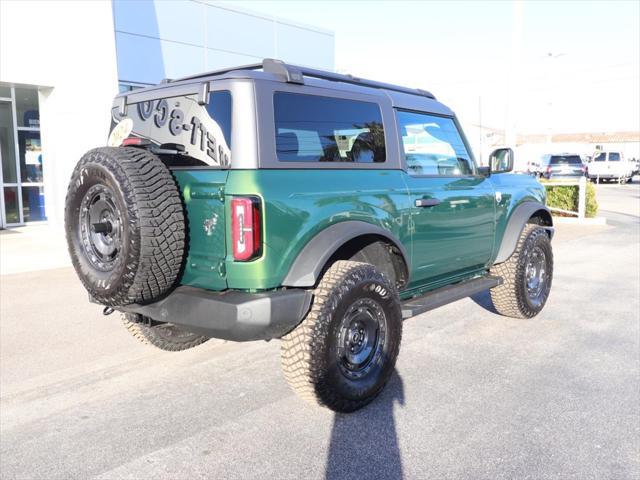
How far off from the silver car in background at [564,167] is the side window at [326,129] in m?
23.4

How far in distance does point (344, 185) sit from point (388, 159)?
65 centimetres

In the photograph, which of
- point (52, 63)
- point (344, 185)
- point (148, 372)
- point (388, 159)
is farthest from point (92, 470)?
point (52, 63)

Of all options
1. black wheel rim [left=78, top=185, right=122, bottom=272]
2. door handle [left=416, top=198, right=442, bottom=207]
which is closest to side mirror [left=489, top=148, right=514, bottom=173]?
door handle [left=416, top=198, right=442, bottom=207]

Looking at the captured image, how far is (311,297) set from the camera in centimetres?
349

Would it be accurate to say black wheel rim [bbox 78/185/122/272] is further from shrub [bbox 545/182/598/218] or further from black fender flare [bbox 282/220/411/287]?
shrub [bbox 545/182/598/218]

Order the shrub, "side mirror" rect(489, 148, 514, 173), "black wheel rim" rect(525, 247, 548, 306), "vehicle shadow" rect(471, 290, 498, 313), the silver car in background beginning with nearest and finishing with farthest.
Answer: "side mirror" rect(489, 148, 514, 173) → "black wheel rim" rect(525, 247, 548, 306) → "vehicle shadow" rect(471, 290, 498, 313) → the shrub → the silver car in background

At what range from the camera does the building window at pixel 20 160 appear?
13.0 meters

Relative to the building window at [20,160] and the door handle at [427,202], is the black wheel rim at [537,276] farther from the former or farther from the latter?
the building window at [20,160]

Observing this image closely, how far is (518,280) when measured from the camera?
5527 millimetres

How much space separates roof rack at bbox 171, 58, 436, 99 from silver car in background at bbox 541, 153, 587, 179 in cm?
2263

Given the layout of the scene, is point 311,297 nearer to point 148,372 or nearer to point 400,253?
point 400,253

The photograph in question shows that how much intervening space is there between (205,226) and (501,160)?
308 cm

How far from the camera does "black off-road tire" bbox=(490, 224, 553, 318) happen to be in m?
5.54

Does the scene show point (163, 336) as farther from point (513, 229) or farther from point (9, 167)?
point (9, 167)
